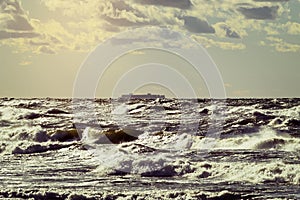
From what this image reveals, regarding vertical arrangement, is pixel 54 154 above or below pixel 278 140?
below

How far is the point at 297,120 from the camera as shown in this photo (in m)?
62.8

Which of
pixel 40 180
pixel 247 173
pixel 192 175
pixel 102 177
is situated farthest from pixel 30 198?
pixel 247 173

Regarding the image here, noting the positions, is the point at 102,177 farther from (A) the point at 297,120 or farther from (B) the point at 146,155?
(A) the point at 297,120

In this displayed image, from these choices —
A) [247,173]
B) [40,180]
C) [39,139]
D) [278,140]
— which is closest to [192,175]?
[247,173]

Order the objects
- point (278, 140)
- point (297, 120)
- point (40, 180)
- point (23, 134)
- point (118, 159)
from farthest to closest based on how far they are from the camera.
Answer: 1. point (297, 120)
2. point (23, 134)
3. point (278, 140)
4. point (118, 159)
5. point (40, 180)

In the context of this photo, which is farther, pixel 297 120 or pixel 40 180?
pixel 297 120

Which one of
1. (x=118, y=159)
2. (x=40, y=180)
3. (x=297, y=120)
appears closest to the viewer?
(x=40, y=180)

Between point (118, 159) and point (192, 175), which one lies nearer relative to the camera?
point (192, 175)

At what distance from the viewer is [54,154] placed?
3828 cm

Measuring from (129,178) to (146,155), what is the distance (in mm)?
7398

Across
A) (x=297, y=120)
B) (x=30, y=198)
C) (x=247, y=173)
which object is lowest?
(x=30, y=198)

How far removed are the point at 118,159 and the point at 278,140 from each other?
15036 millimetres

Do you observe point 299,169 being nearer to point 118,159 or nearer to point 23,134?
point 118,159

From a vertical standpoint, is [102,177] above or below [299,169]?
below
